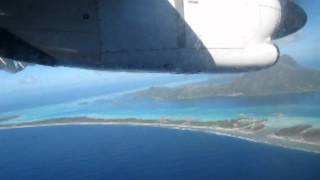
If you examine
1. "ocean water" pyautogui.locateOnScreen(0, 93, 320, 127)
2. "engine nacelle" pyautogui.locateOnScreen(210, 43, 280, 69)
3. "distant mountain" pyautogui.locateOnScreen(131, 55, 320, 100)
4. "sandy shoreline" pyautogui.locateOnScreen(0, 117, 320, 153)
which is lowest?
"sandy shoreline" pyautogui.locateOnScreen(0, 117, 320, 153)

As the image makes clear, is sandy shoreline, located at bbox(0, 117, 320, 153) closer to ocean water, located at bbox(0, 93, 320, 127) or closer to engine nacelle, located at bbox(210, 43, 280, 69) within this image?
ocean water, located at bbox(0, 93, 320, 127)

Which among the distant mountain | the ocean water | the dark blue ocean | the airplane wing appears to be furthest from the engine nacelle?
the distant mountain

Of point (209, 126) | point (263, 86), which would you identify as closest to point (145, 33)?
point (209, 126)

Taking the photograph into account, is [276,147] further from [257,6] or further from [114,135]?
[257,6]

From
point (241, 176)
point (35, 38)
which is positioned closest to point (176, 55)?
point (35, 38)

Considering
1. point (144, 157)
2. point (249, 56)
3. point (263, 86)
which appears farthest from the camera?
point (263, 86)

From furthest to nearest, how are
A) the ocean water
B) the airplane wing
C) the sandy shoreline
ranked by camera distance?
the ocean water
the sandy shoreline
the airplane wing

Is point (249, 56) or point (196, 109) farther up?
point (249, 56)

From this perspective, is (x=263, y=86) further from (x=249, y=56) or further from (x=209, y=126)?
(x=249, y=56)
